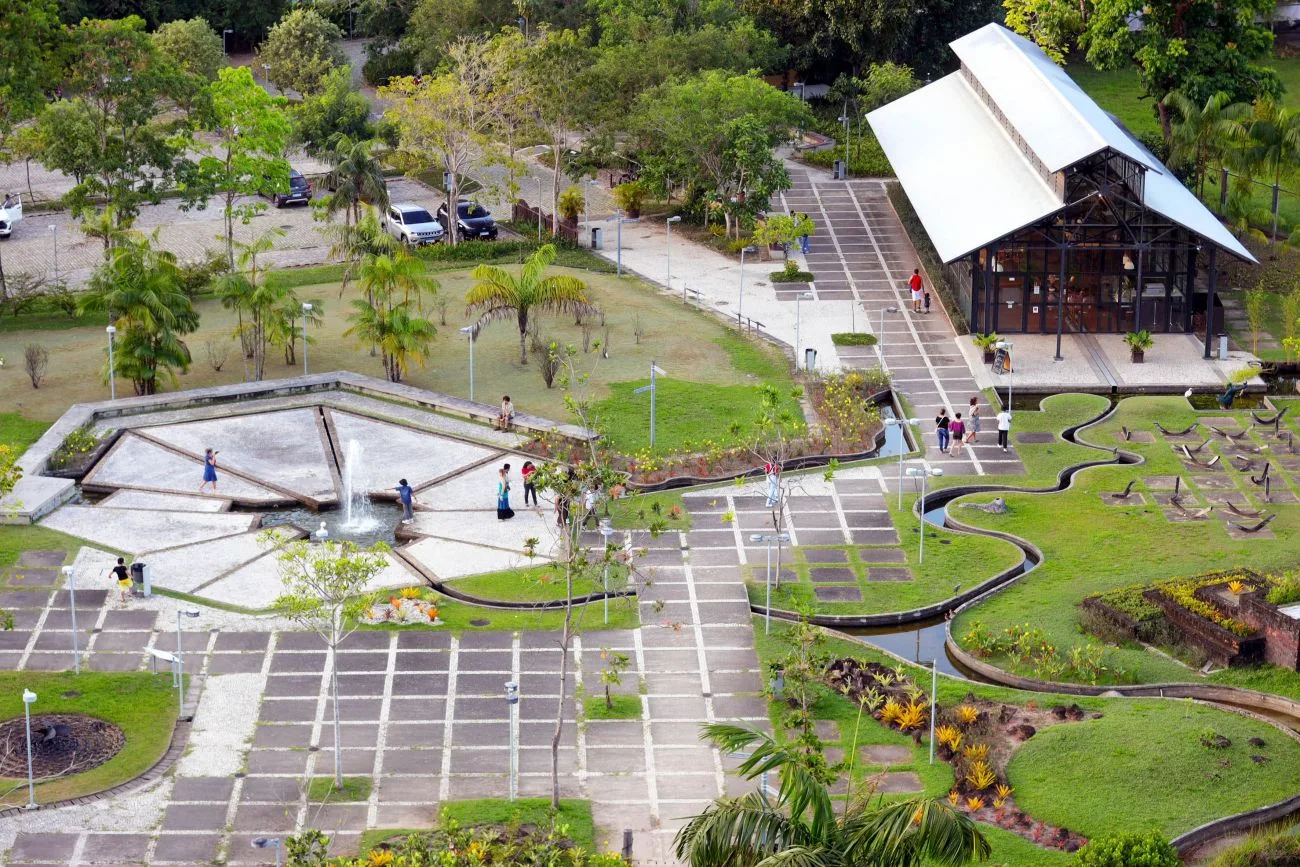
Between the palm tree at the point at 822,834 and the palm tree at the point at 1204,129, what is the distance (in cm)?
5299

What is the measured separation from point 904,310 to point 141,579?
1293 inches

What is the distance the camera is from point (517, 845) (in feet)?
116

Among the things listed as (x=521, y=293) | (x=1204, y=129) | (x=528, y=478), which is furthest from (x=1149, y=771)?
(x=1204, y=129)

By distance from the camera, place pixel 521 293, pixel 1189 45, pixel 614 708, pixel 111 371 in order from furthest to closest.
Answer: pixel 1189 45 → pixel 521 293 → pixel 111 371 → pixel 614 708

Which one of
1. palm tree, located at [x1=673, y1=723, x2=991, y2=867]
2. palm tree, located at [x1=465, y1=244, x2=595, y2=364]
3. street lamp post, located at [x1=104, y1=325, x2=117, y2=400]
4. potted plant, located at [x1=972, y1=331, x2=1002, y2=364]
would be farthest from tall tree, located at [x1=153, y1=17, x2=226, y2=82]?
palm tree, located at [x1=673, y1=723, x2=991, y2=867]

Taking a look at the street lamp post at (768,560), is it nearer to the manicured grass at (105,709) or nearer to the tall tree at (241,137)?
the manicured grass at (105,709)

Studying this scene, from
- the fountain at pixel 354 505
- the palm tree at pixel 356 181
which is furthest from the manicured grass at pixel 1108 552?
the palm tree at pixel 356 181

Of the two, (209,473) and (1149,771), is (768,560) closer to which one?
(1149,771)

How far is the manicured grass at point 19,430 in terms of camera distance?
2226 inches

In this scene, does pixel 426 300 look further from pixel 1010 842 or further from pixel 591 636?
pixel 1010 842

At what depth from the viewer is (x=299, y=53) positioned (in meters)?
92.5

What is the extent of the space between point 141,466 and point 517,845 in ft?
78.2

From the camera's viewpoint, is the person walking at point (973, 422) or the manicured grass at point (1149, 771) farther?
the person walking at point (973, 422)

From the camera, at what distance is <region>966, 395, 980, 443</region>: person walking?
5747 cm
